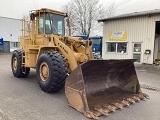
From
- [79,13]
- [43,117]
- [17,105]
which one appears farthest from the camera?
[79,13]

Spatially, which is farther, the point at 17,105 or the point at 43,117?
A: the point at 17,105

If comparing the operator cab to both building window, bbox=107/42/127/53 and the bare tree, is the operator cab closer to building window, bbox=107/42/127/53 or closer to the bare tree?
building window, bbox=107/42/127/53

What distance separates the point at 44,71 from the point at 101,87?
73.0 inches

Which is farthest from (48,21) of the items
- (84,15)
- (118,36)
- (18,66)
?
(84,15)

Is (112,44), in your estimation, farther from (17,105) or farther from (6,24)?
(6,24)

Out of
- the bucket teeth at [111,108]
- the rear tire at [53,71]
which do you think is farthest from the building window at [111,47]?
the bucket teeth at [111,108]

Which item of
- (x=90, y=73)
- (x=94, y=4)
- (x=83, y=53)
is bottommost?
(x=90, y=73)

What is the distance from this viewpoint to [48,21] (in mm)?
6699

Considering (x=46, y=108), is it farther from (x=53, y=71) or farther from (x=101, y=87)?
(x=101, y=87)

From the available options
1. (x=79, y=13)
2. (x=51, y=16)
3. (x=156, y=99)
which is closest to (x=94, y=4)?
(x=79, y=13)

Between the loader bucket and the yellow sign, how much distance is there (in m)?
9.93

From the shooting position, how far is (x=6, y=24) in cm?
3353

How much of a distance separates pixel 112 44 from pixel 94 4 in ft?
52.6

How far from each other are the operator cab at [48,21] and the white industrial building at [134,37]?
8.57m
